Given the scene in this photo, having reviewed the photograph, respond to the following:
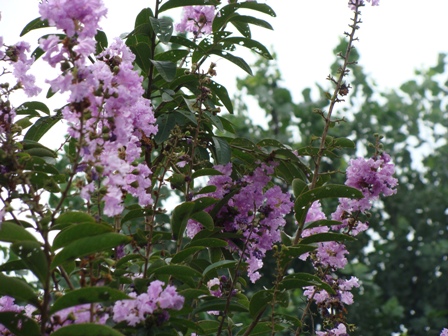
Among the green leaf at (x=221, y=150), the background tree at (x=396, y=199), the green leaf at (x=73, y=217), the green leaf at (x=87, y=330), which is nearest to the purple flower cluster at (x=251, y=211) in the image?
the green leaf at (x=221, y=150)

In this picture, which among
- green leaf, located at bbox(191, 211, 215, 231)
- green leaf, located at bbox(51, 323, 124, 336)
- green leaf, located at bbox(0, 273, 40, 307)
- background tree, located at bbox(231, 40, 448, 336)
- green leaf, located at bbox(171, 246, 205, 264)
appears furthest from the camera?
background tree, located at bbox(231, 40, 448, 336)

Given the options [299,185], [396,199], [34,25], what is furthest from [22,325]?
[396,199]

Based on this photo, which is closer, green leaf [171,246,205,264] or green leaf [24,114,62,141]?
green leaf [171,246,205,264]

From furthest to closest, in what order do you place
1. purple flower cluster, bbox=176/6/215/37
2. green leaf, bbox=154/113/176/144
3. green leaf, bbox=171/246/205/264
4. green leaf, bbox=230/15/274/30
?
purple flower cluster, bbox=176/6/215/37, green leaf, bbox=230/15/274/30, green leaf, bbox=154/113/176/144, green leaf, bbox=171/246/205/264

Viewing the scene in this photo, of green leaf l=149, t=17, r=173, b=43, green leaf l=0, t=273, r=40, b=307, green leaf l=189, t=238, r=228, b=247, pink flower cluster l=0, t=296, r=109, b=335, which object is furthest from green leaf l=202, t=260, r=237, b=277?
green leaf l=149, t=17, r=173, b=43

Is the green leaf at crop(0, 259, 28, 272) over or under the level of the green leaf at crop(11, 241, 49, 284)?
over

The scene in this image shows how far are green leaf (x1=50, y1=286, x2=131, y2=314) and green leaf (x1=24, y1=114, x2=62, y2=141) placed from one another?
774mm

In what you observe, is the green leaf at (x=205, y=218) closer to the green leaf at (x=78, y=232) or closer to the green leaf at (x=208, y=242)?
the green leaf at (x=208, y=242)

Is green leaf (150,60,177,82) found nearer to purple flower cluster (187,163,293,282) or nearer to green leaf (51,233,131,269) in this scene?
purple flower cluster (187,163,293,282)

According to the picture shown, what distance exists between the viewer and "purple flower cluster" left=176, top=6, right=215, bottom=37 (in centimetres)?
223

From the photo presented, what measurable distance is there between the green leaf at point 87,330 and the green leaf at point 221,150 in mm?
728

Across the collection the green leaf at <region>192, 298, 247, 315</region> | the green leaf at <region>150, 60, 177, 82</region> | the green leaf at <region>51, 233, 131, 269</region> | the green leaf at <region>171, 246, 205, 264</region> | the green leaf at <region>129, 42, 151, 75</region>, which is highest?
the green leaf at <region>129, 42, 151, 75</region>

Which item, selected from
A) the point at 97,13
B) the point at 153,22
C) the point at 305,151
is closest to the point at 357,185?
the point at 305,151

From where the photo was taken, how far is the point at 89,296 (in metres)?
1.28
